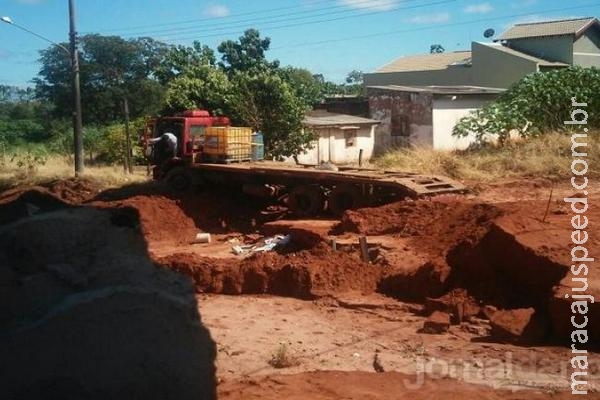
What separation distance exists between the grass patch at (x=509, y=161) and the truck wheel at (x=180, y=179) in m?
5.61

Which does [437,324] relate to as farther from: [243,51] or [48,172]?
[243,51]

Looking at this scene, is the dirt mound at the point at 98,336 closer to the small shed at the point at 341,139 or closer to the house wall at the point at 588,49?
the small shed at the point at 341,139

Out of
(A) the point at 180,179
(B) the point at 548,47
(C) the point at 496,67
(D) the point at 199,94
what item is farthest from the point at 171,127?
(B) the point at 548,47

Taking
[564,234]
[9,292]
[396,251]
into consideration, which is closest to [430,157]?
[396,251]

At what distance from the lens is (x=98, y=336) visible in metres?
5.81

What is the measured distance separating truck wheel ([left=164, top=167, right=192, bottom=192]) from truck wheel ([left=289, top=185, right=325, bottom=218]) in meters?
3.06

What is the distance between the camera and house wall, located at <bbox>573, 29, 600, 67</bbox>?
38.3m

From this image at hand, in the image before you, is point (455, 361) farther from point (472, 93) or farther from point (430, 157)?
point (472, 93)

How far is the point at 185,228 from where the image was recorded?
15695mm

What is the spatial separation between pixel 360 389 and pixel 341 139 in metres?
23.4

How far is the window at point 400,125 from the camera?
29.7m

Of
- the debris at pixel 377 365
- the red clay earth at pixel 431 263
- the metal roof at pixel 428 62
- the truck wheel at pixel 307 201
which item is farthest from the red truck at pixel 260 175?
the metal roof at pixel 428 62

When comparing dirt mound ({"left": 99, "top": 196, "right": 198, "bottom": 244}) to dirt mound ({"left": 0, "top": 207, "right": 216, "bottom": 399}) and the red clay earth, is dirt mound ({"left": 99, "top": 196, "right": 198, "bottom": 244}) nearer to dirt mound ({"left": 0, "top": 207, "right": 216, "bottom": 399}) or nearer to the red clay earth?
the red clay earth

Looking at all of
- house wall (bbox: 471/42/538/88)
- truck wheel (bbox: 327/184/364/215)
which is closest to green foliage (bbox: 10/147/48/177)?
truck wheel (bbox: 327/184/364/215)
